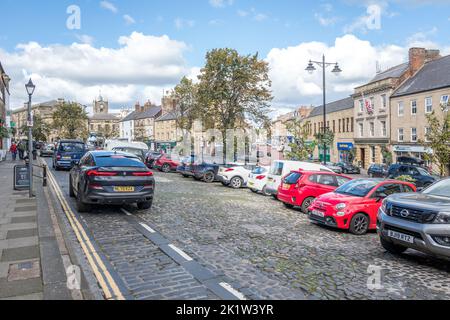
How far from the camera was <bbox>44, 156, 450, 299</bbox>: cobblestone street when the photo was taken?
5438 millimetres

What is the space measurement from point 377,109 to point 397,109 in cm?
375

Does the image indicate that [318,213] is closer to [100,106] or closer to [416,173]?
[416,173]

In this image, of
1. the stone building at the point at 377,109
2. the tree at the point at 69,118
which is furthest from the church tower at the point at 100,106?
the stone building at the point at 377,109

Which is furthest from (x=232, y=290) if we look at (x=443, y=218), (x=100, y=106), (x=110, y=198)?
(x=100, y=106)

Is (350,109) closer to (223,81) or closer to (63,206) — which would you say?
(223,81)

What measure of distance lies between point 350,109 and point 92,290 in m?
50.2

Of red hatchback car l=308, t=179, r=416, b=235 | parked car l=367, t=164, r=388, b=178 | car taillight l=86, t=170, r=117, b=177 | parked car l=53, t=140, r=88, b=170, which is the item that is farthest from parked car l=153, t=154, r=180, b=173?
red hatchback car l=308, t=179, r=416, b=235

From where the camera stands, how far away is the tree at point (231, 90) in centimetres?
3297

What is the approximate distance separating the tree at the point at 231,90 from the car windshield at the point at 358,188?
73.9 feet

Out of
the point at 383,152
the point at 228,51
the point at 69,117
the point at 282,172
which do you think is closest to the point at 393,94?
the point at 383,152

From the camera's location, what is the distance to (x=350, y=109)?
51031 mm

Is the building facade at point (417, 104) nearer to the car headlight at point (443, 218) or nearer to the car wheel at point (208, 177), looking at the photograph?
the car wheel at point (208, 177)

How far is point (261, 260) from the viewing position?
685 cm

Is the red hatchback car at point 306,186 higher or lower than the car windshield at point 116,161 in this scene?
lower
